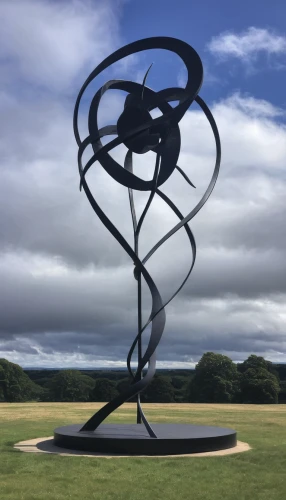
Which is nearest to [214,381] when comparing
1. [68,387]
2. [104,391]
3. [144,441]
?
[104,391]

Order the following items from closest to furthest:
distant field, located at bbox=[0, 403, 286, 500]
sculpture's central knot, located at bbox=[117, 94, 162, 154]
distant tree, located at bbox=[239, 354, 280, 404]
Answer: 1. distant field, located at bbox=[0, 403, 286, 500]
2. sculpture's central knot, located at bbox=[117, 94, 162, 154]
3. distant tree, located at bbox=[239, 354, 280, 404]

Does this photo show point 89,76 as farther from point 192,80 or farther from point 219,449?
point 219,449

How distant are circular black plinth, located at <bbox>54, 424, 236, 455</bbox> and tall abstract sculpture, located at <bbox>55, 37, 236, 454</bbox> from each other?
0.03 m

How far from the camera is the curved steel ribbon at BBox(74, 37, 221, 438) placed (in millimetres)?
19531

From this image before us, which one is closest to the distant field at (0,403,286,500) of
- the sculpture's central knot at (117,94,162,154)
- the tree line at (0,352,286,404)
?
the sculpture's central knot at (117,94,162,154)

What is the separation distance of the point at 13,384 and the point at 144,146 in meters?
52.2

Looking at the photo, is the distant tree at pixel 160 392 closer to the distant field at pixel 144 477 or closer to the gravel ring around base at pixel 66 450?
the gravel ring around base at pixel 66 450

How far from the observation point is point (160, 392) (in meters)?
60.4

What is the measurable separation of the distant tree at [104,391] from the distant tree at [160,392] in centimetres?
376

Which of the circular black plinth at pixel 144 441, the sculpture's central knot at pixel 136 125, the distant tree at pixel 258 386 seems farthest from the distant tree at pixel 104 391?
the sculpture's central knot at pixel 136 125

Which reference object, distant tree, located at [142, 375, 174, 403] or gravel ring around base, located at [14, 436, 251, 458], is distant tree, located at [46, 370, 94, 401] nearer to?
distant tree, located at [142, 375, 174, 403]

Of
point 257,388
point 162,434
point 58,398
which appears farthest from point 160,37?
point 58,398

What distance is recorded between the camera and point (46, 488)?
12.8 metres

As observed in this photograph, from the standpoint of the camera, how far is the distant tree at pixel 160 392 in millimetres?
60281
